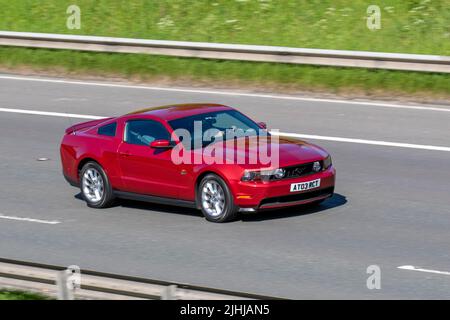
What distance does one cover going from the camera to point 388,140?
59.8 feet

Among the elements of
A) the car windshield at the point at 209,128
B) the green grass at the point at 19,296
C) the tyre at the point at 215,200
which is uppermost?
the car windshield at the point at 209,128

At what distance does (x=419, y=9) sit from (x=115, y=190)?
11.1 metres

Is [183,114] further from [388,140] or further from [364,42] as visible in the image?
[364,42]

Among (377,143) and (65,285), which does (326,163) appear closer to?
(377,143)

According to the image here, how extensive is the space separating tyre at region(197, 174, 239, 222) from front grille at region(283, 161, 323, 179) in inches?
32.0

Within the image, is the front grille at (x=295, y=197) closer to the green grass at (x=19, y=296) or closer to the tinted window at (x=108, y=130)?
the tinted window at (x=108, y=130)

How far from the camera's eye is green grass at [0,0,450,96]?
22.0 meters

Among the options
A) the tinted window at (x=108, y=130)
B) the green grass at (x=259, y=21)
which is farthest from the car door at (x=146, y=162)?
the green grass at (x=259, y=21)

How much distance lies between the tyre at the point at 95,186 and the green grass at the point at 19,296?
197 inches

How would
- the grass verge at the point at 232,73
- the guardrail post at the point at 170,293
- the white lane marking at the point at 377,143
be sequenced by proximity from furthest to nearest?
the grass verge at the point at 232,73
the white lane marking at the point at 377,143
the guardrail post at the point at 170,293

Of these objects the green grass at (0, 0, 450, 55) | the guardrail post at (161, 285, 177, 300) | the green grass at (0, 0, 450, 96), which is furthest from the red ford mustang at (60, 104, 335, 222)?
the green grass at (0, 0, 450, 55)

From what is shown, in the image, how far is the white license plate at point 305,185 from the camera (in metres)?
13.6

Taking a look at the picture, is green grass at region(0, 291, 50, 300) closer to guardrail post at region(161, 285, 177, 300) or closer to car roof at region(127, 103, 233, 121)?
guardrail post at region(161, 285, 177, 300)
